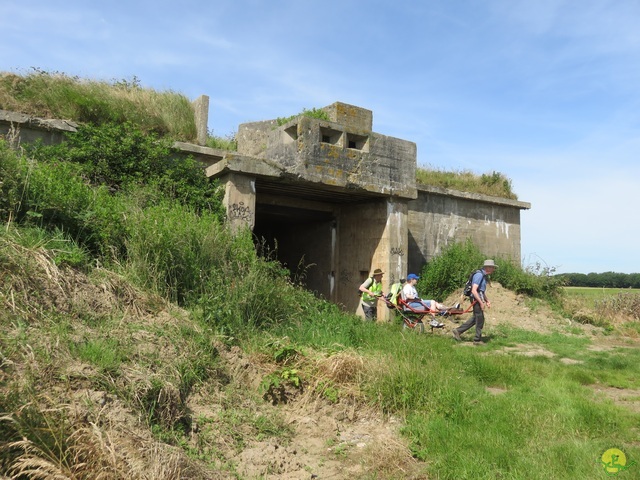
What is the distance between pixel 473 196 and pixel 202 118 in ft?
28.6

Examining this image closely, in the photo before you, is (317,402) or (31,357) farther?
(317,402)

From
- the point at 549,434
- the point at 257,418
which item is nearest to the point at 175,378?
the point at 257,418

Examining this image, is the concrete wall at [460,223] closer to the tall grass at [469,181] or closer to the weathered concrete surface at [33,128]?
the tall grass at [469,181]

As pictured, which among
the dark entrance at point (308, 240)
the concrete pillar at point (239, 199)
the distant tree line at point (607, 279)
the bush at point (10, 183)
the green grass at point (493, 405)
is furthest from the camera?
the distant tree line at point (607, 279)

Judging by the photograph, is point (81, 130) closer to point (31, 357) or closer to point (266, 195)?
point (266, 195)

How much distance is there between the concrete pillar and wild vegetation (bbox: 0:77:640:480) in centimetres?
35

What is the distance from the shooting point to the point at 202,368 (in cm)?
604

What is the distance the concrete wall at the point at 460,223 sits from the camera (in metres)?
15.3

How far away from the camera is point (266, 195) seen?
517 inches

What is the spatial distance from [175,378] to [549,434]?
3.95 meters

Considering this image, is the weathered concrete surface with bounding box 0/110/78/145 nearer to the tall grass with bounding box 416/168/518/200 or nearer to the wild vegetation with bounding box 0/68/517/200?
the wild vegetation with bounding box 0/68/517/200

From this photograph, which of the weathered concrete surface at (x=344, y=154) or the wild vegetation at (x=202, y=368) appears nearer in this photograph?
the wild vegetation at (x=202, y=368)

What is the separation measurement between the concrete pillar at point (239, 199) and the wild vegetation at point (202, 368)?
0.35 metres

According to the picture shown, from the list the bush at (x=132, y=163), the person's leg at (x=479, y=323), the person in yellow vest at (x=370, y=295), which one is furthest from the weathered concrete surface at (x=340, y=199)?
the person's leg at (x=479, y=323)
